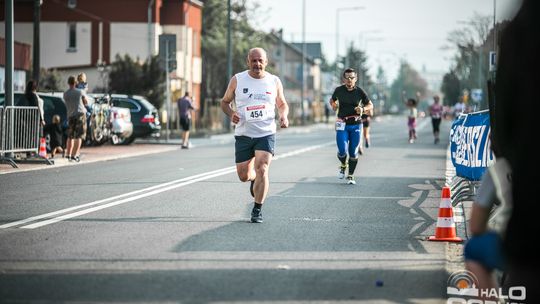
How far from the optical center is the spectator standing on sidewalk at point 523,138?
4.23m

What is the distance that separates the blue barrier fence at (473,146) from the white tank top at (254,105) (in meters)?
2.48

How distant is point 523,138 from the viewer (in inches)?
169

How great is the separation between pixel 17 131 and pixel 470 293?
1587 cm

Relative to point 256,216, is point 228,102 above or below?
above

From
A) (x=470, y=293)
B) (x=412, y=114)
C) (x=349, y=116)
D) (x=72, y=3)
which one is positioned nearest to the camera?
(x=470, y=293)

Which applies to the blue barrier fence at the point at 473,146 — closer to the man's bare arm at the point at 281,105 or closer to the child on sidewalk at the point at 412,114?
the man's bare arm at the point at 281,105

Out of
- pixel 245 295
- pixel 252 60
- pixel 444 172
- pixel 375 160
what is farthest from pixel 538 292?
pixel 375 160

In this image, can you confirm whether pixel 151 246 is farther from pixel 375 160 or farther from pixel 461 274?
pixel 375 160

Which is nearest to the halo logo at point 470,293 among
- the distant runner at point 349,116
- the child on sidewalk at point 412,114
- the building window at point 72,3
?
the distant runner at point 349,116

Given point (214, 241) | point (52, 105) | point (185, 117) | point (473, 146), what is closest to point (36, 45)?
point (185, 117)

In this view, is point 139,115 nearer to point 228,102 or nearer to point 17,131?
point 17,131

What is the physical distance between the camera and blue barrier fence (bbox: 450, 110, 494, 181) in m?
12.2

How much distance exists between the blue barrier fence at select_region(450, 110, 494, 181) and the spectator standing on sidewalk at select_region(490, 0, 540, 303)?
723cm

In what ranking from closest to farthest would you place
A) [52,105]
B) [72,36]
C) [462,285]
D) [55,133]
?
[462,285]
[55,133]
[52,105]
[72,36]
